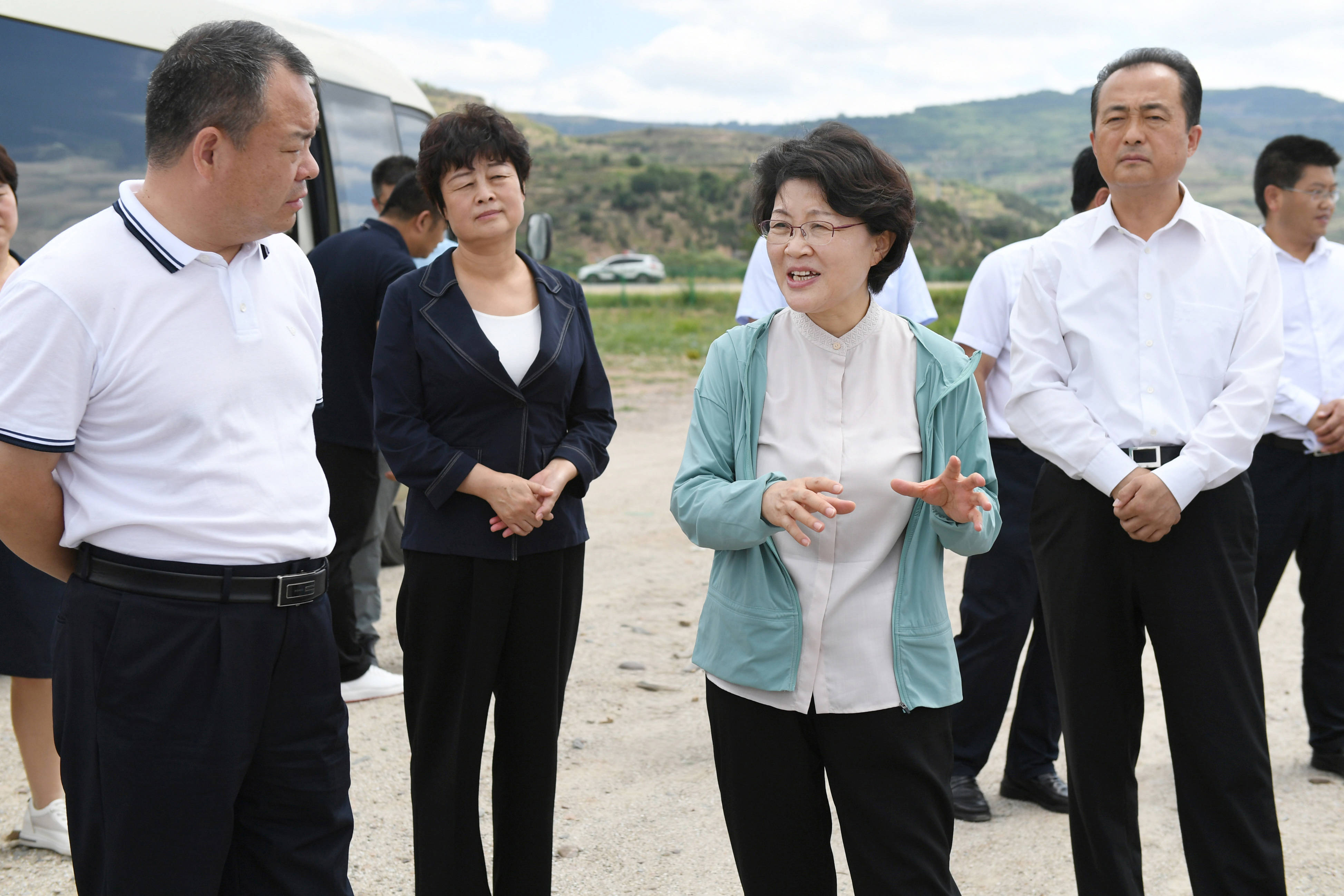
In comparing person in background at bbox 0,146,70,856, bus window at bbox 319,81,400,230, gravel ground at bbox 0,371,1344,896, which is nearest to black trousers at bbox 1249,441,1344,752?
gravel ground at bbox 0,371,1344,896

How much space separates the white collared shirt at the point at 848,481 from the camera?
2311 mm

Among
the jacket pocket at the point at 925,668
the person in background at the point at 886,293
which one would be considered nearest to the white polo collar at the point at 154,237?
the jacket pocket at the point at 925,668

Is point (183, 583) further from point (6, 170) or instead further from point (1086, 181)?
point (1086, 181)

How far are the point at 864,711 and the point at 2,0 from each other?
520cm

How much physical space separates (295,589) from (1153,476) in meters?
1.97

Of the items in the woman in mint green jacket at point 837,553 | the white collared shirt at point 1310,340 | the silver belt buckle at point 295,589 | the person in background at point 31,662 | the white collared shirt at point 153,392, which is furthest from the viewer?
the white collared shirt at point 1310,340

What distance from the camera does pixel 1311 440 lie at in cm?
419

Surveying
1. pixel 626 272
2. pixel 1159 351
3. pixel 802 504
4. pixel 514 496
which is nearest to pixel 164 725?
pixel 514 496

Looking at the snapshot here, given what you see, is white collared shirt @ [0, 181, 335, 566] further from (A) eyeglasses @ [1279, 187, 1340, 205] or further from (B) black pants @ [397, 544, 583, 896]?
(A) eyeglasses @ [1279, 187, 1340, 205]

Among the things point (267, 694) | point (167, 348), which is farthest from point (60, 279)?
point (267, 694)

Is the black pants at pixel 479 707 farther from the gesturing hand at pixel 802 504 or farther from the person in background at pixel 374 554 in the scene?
the person in background at pixel 374 554

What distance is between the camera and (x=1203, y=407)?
2.85m

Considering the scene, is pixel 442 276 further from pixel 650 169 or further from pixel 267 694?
pixel 650 169

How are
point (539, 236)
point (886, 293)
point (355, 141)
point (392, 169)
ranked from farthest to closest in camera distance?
point (539, 236), point (355, 141), point (392, 169), point (886, 293)
